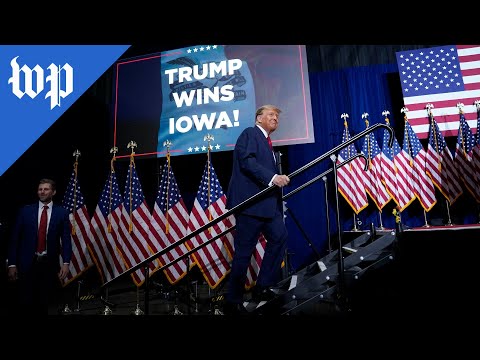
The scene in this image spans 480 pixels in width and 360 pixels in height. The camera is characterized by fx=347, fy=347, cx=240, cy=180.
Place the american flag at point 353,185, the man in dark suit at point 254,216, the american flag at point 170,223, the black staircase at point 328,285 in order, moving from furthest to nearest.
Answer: the american flag at point 353,185
the american flag at point 170,223
the man in dark suit at point 254,216
the black staircase at point 328,285

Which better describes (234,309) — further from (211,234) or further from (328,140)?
(328,140)

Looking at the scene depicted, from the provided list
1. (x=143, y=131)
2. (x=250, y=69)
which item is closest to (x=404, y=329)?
(x=250, y=69)

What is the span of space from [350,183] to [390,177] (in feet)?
1.72

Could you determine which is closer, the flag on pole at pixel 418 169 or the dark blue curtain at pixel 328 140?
the flag on pole at pixel 418 169

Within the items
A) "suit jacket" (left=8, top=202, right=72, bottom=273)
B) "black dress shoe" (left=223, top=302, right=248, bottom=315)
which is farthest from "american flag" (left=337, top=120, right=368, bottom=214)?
"suit jacket" (left=8, top=202, right=72, bottom=273)

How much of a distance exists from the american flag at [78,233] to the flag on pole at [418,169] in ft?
14.3

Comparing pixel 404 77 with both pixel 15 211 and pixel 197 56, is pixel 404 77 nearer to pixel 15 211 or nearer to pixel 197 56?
pixel 197 56

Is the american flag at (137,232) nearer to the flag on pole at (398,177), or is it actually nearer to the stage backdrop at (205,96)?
the stage backdrop at (205,96)

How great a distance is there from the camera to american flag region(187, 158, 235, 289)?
4.14m

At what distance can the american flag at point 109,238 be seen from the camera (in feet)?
14.6

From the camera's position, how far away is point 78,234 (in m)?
4.58

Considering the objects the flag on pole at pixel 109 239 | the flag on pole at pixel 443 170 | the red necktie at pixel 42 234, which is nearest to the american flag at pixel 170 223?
the flag on pole at pixel 109 239

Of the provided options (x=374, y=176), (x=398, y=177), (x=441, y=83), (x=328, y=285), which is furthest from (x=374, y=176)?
(x=328, y=285)

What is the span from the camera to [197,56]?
5652 millimetres
